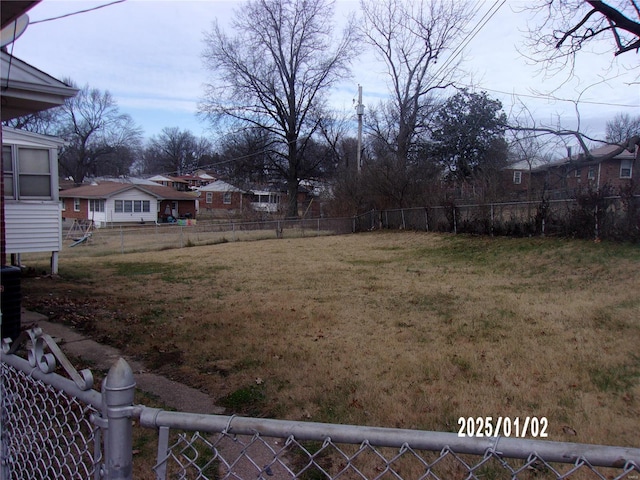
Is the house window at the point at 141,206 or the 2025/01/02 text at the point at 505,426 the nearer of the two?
the 2025/01/02 text at the point at 505,426

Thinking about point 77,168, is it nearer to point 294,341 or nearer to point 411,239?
point 411,239

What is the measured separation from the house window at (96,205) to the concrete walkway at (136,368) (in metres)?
39.2

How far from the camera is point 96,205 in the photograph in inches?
1683

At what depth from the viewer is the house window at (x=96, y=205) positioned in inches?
1656

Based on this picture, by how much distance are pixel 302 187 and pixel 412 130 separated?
1708 cm

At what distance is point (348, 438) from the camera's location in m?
1.26

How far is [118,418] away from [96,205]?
151ft

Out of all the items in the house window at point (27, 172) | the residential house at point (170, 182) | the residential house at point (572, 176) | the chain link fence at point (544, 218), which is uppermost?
the residential house at point (170, 182)

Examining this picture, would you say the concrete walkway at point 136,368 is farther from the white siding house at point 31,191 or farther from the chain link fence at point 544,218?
the chain link fence at point 544,218

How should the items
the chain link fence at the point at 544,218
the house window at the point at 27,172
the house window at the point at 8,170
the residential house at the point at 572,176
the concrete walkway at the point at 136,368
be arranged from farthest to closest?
the residential house at the point at 572,176, the chain link fence at the point at 544,218, the house window at the point at 27,172, the house window at the point at 8,170, the concrete walkway at the point at 136,368

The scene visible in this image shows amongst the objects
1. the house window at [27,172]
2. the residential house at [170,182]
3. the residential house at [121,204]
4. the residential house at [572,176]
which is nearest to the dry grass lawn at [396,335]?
the house window at [27,172]

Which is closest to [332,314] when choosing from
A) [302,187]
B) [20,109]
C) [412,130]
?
[20,109]

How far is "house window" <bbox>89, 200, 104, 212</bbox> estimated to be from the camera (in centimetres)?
4206

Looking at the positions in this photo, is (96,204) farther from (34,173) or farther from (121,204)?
(34,173)
